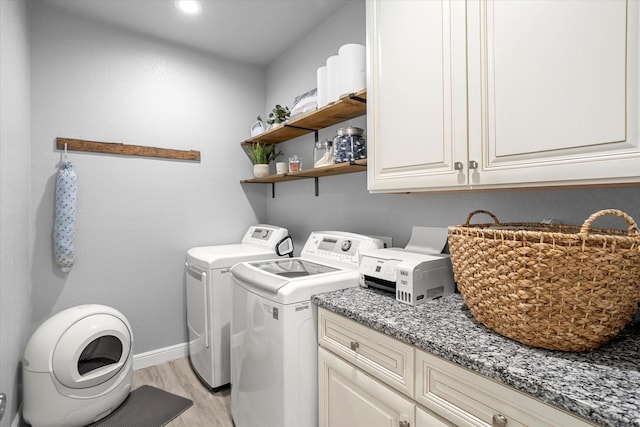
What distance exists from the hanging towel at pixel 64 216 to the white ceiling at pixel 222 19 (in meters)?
1.09

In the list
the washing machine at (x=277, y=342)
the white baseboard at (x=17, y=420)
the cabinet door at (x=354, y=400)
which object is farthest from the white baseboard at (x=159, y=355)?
the cabinet door at (x=354, y=400)

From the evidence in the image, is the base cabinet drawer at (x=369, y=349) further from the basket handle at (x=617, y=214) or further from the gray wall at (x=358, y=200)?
the gray wall at (x=358, y=200)

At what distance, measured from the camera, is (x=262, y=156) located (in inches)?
108

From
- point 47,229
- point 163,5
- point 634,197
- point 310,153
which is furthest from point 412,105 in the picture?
point 47,229

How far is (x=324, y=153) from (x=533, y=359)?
1.58 metres

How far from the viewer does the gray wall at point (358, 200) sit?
3.85ft

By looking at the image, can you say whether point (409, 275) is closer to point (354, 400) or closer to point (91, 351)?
point (354, 400)

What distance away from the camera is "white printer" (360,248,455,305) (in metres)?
1.25

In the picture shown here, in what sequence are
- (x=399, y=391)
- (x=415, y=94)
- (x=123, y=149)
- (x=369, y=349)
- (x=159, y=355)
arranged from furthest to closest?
(x=159, y=355)
(x=123, y=149)
(x=415, y=94)
(x=369, y=349)
(x=399, y=391)

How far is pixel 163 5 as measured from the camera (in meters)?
2.10

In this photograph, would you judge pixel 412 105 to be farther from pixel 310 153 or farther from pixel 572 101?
pixel 310 153

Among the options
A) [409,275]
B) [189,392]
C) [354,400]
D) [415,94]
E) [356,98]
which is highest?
[356,98]

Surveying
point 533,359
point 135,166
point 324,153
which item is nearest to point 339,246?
point 324,153

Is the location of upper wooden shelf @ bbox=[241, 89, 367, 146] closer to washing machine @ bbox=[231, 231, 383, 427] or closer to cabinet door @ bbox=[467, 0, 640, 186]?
cabinet door @ bbox=[467, 0, 640, 186]
